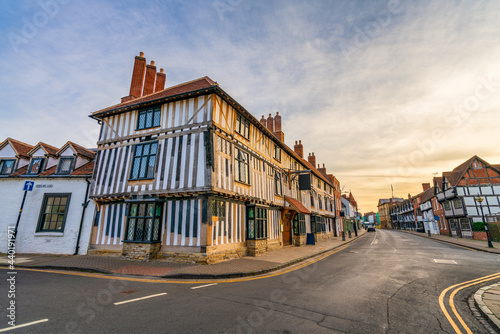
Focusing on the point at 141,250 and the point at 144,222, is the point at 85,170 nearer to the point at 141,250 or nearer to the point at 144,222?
the point at 144,222

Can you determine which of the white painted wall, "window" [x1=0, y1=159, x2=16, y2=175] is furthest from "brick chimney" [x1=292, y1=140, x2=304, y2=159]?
"window" [x1=0, y1=159, x2=16, y2=175]

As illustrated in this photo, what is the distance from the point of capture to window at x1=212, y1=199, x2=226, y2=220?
10572mm

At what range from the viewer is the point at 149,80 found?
51.8 feet

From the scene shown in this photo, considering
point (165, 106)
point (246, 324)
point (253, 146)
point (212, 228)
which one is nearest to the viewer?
point (246, 324)

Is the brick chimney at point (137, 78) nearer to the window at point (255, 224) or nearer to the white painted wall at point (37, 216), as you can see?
the white painted wall at point (37, 216)

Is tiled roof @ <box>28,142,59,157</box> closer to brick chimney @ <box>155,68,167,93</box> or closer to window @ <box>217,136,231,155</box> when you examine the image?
brick chimney @ <box>155,68,167,93</box>

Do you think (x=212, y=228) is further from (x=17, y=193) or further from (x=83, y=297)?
(x=17, y=193)

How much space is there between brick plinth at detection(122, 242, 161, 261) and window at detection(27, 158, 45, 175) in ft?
29.5

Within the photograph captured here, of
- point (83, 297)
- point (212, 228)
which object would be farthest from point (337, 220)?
point (83, 297)

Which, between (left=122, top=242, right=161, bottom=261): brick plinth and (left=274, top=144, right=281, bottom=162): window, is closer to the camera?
(left=122, top=242, right=161, bottom=261): brick plinth

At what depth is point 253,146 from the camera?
47.6 ft

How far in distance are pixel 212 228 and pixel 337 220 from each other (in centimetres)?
3580

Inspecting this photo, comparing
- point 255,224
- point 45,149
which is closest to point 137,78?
point 45,149

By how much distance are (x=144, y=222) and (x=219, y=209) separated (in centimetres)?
385
